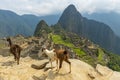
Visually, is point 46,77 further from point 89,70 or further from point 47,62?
point 89,70

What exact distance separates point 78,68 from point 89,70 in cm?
104

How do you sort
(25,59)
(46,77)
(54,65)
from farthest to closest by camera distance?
1. (25,59)
2. (54,65)
3. (46,77)

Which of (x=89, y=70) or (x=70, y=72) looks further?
(x=89, y=70)

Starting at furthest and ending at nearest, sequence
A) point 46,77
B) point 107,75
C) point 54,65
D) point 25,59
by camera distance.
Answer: point 25,59, point 107,75, point 54,65, point 46,77

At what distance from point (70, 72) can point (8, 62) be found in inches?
240

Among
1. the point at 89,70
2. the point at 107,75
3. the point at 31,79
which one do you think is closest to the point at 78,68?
the point at 89,70

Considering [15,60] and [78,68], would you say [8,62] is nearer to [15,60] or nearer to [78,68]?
[15,60]

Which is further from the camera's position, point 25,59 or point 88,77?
point 25,59

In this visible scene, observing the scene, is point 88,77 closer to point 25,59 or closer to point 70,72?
point 70,72

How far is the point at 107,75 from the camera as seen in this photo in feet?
91.6

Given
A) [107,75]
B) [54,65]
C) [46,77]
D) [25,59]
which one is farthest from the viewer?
[25,59]

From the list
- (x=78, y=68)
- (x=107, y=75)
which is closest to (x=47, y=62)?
(x=78, y=68)

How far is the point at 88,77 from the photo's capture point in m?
26.2

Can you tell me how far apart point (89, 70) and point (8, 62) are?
6.86 m
